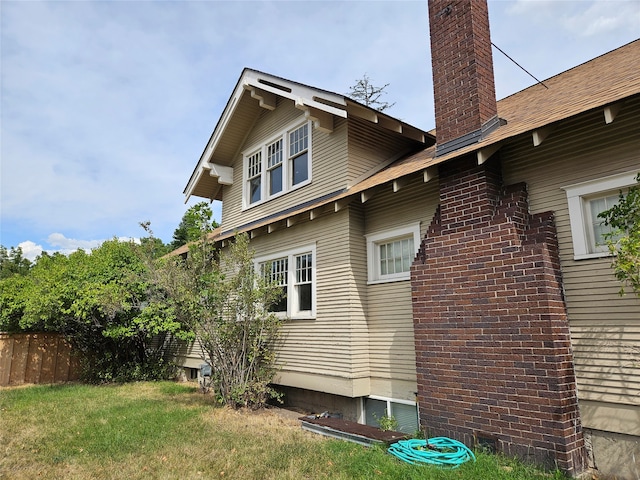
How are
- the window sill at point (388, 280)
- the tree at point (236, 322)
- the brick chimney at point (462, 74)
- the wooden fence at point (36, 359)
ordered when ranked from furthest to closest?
1. the wooden fence at point (36, 359)
2. the tree at point (236, 322)
3. the window sill at point (388, 280)
4. the brick chimney at point (462, 74)

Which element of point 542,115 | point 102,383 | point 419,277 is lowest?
point 102,383

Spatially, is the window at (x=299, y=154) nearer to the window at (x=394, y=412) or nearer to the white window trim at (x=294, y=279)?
the white window trim at (x=294, y=279)

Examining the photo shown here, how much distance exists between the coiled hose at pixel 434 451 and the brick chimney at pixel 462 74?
447 cm

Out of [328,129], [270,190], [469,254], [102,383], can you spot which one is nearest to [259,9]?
[328,129]

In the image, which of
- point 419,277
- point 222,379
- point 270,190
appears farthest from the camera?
point 270,190

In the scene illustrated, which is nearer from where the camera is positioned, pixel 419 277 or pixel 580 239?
pixel 580 239

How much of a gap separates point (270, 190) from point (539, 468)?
851 centimetres

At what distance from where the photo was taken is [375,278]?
28.5 feet

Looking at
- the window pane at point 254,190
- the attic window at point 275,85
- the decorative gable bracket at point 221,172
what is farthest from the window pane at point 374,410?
the decorative gable bracket at point 221,172

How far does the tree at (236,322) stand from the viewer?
9234 millimetres

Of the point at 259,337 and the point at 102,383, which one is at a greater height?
the point at 259,337

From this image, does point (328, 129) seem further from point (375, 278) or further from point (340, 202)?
point (375, 278)

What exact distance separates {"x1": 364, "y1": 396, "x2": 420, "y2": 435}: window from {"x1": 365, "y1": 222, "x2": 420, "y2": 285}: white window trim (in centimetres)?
221

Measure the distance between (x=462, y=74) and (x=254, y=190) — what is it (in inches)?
261
